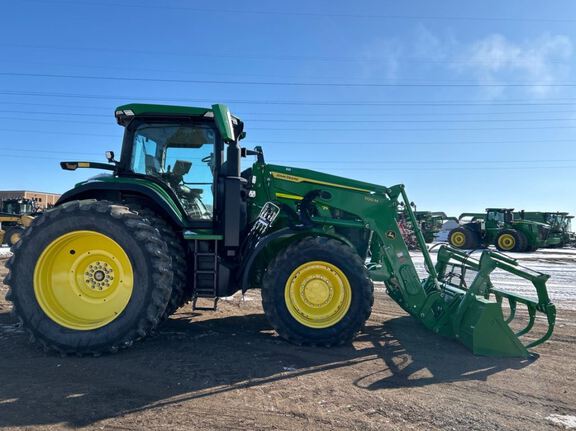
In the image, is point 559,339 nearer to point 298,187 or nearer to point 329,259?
point 329,259

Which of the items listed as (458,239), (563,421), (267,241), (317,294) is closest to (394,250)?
(317,294)

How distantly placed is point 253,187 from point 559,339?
407 cm

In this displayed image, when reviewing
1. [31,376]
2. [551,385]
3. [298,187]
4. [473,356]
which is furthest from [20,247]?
[551,385]

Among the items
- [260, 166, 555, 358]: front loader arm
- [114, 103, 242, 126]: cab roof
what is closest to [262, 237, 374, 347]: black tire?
[260, 166, 555, 358]: front loader arm

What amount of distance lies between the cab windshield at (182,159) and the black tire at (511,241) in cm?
2011

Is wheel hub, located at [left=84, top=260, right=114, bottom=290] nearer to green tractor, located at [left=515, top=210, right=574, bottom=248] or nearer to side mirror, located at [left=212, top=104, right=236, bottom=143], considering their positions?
side mirror, located at [left=212, top=104, right=236, bottom=143]

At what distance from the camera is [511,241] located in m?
21.0

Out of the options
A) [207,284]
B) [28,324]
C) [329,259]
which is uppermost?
[329,259]

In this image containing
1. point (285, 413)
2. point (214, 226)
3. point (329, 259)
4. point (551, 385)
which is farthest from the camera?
point (214, 226)

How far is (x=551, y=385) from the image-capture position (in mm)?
3543

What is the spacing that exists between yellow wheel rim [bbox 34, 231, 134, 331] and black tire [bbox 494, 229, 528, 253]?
69.0 feet

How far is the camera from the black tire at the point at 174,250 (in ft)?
14.7

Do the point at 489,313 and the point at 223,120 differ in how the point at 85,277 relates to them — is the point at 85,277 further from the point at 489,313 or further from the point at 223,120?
the point at 489,313

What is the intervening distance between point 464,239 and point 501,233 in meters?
1.77
